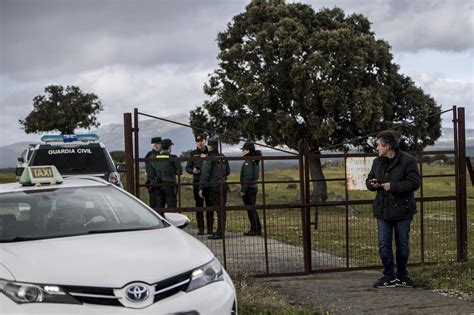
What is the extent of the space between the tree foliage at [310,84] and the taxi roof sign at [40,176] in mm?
22039

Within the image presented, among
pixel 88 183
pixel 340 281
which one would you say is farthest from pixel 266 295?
pixel 88 183

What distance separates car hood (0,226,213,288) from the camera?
4.63 metres

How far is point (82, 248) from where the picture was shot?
5.11 metres

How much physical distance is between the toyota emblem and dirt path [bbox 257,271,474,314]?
2.81m

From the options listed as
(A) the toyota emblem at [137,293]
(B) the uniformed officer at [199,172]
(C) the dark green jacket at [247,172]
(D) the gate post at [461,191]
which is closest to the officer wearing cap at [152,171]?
(B) the uniformed officer at [199,172]

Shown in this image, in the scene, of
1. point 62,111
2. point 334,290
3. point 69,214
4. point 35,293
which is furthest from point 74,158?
point 62,111

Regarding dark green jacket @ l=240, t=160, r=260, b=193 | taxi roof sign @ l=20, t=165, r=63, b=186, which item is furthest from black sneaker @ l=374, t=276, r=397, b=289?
taxi roof sign @ l=20, t=165, r=63, b=186

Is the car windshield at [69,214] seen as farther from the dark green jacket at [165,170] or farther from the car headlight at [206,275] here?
the dark green jacket at [165,170]

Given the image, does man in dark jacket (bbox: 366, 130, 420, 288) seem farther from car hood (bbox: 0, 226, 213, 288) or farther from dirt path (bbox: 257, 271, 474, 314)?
car hood (bbox: 0, 226, 213, 288)

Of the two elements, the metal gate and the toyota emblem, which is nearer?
the toyota emblem

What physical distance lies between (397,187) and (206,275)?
3740 millimetres

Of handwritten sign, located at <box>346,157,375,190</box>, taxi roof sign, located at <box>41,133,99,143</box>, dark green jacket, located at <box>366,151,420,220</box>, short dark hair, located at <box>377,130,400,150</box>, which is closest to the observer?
dark green jacket, located at <box>366,151,420,220</box>

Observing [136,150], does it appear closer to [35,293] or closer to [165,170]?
[165,170]

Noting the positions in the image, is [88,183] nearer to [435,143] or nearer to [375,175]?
[375,175]
